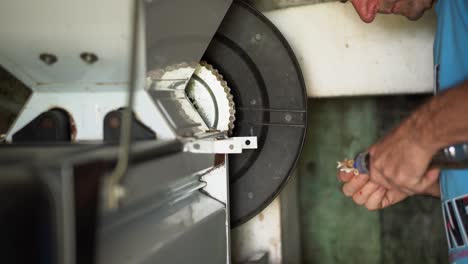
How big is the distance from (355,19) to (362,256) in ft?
2.81

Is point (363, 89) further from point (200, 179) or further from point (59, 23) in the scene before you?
point (59, 23)

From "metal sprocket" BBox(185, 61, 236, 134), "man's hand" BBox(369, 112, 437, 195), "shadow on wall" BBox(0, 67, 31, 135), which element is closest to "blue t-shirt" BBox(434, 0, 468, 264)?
"man's hand" BBox(369, 112, 437, 195)

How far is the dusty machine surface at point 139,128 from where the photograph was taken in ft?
1.29

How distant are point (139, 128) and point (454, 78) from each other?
23.2 inches

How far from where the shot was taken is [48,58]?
2.12 ft

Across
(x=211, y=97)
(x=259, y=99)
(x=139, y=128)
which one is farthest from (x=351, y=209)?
(x=139, y=128)

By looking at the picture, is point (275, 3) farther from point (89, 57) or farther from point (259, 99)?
point (89, 57)

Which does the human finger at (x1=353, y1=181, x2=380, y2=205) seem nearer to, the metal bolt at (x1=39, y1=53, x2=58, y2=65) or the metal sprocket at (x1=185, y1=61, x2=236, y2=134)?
the metal sprocket at (x1=185, y1=61, x2=236, y2=134)

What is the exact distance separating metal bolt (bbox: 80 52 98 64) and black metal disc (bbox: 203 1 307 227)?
39 cm

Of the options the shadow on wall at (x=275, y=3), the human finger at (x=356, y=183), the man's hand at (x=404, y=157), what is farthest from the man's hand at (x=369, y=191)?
the shadow on wall at (x=275, y=3)

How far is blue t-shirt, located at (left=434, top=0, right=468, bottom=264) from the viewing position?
2.58 ft

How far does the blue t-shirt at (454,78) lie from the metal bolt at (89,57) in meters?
0.64

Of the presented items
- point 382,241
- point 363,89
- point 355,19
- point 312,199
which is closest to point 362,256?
point 382,241

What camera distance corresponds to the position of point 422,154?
0.70 metres
